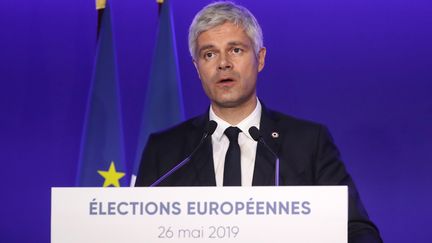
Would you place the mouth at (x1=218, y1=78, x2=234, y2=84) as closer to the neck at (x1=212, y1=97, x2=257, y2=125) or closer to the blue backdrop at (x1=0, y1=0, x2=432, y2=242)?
the neck at (x1=212, y1=97, x2=257, y2=125)

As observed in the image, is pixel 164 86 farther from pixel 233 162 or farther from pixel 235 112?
pixel 233 162

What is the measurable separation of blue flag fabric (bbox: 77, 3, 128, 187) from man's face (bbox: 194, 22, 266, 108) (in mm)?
1526

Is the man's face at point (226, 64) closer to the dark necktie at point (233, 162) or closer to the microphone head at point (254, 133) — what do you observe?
the dark necktie at point (233, 162)

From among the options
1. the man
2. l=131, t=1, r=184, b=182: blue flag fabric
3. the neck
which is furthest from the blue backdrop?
the neck

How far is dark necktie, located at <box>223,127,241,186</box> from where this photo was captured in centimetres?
189

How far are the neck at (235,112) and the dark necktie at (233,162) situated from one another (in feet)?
0.65

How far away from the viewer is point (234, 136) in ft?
6.37

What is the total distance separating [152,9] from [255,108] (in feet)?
6.11

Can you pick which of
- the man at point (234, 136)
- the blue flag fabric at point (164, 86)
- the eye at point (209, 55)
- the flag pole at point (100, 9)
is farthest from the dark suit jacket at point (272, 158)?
the flag pole at point (100, 9)

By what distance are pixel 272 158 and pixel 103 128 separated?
1890 millimetres

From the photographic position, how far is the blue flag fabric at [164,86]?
3537 mm

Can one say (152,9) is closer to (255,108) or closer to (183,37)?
(183,37)

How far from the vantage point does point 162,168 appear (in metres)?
2.12

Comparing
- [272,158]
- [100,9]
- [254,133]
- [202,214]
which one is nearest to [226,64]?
[272,158]
